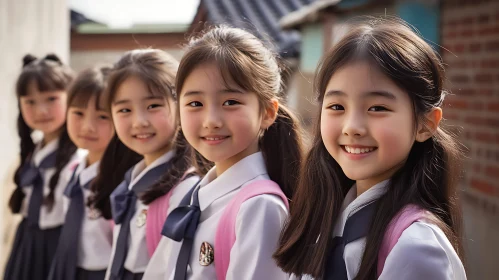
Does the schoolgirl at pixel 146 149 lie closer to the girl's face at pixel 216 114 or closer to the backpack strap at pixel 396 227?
the girl's face at pixel 216 114

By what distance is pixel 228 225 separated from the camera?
6.81ft

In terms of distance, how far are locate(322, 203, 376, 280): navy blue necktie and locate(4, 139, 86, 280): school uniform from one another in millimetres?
2239

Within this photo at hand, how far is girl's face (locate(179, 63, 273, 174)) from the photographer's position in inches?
84.7

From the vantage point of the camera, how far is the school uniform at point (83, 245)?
307 centimetres

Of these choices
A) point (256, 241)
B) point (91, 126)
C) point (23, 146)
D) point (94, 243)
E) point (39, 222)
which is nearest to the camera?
point (256, 241)

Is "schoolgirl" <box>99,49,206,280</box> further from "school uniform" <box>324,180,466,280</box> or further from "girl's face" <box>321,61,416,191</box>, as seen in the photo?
"school uniform" <box>324,180,466,280</box>

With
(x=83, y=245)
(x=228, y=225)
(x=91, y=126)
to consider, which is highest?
(x=91, y=126)

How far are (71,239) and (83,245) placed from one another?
63mm

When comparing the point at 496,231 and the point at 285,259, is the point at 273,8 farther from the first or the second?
the point at 285,259

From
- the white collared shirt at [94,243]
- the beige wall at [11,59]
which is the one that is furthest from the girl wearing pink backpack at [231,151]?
the beige wall at [11,59]

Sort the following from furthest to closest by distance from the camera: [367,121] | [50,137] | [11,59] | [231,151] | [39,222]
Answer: [11,59] → [50,137] → [39,222] → [231,151] → [367,121]

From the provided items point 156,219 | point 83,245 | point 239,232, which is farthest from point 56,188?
point 239,232

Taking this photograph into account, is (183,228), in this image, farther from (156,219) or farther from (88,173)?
(88,173)

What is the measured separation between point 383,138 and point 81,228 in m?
1.96
